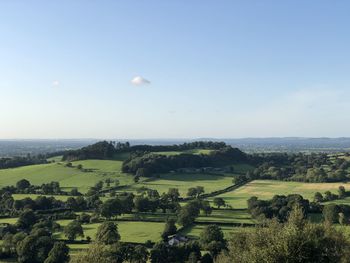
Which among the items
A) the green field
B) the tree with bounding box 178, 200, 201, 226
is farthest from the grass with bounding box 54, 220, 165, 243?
the green field

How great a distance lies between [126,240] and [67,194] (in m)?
56.1

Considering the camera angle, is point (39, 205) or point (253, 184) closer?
point (39, 205)

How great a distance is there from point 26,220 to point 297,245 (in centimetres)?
6614

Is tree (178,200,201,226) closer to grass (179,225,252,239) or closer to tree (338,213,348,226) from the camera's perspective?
grass (179,225,252,239)

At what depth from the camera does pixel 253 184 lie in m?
152

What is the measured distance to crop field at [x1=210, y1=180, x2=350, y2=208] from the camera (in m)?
121

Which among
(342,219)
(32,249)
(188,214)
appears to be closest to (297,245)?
(32,249)

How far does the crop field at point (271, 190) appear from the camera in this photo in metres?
121

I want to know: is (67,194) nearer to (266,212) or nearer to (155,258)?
(266,212)

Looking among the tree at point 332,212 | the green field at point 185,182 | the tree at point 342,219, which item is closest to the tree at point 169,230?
the tree at point 332,212

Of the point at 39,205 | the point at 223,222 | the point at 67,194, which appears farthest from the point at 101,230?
the point at 67,194

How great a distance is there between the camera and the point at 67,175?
160250 mm

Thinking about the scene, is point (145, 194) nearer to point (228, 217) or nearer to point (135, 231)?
point (228, 217)

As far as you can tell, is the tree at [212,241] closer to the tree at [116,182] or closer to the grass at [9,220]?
the grass at [9,220]
